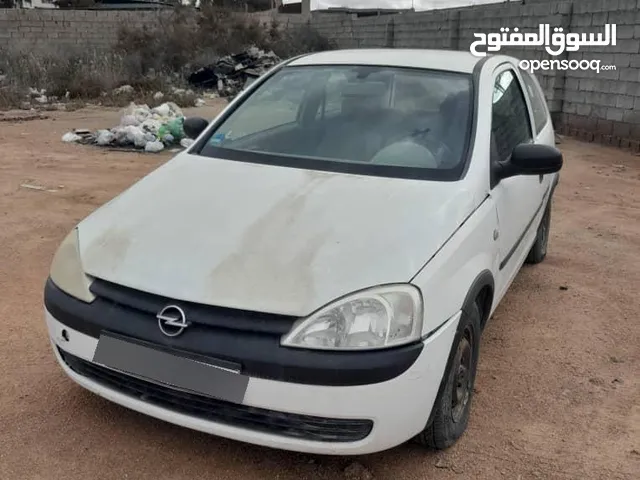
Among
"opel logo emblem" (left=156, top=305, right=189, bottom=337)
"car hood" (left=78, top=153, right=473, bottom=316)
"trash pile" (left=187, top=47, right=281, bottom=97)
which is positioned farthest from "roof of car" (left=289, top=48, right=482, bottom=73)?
"trash pile" (left=187, top=47, right=281, bottom=97)

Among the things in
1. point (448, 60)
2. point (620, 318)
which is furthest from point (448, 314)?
point (620, 318)

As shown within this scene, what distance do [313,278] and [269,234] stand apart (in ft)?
1.12

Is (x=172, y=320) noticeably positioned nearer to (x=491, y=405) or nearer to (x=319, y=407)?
(x=319, y=407)

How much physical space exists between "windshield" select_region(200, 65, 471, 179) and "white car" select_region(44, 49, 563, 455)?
0.04 ft

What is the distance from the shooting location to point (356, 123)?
3309 millimetres

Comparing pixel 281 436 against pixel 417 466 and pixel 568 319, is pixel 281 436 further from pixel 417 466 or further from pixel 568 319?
pixel 568 319

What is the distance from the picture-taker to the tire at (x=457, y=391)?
7.84ft

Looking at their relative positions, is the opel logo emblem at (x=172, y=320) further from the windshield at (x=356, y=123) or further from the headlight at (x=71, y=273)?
the windshield at (x=356, y=123)

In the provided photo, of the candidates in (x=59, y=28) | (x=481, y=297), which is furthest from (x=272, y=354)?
(x=59, y=28)

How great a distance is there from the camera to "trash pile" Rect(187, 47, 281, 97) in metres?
18.4

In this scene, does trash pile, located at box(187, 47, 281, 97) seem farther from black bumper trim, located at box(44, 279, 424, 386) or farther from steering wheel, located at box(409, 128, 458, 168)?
black bumper trim, located at box(44, 279, 424, 386)

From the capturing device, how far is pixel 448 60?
3607 mm
